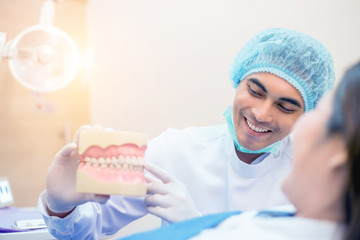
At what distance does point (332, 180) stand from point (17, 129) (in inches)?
79.1

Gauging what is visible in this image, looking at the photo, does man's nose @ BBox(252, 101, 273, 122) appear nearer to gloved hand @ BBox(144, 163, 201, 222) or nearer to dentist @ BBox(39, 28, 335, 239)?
dentist @ BBox(39, 28, 335, 239)

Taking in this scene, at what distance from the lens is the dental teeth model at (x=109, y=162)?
0.95 meters

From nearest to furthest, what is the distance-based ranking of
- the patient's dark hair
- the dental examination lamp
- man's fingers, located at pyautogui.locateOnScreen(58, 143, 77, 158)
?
the patient's dark hair
man's fingers, located at pyautogui.locateOnScreen(58, 143, 77, 158)
the dental examination lamp

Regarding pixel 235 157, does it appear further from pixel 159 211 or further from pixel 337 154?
pixel 337 154

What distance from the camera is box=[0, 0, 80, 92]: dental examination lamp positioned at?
1896 millimetres

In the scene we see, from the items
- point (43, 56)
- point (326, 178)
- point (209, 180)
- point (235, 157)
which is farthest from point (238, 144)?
point (43, 56)

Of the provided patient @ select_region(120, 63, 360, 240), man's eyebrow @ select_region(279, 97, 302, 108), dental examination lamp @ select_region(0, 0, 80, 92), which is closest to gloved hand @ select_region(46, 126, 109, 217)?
patient @ select_region(120, 63, 360, 240)

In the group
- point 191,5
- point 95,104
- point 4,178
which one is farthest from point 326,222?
point 95,104

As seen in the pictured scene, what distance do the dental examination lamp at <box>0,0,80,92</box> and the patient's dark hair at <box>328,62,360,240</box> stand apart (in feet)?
5.51

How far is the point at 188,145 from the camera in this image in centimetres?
154

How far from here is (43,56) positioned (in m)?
1.95

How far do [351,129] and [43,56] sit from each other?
5.69ft

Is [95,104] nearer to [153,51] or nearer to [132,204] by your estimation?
[153,51]

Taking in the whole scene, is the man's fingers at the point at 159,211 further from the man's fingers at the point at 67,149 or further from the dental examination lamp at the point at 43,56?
the dental examination lamp at the point at 43,56
